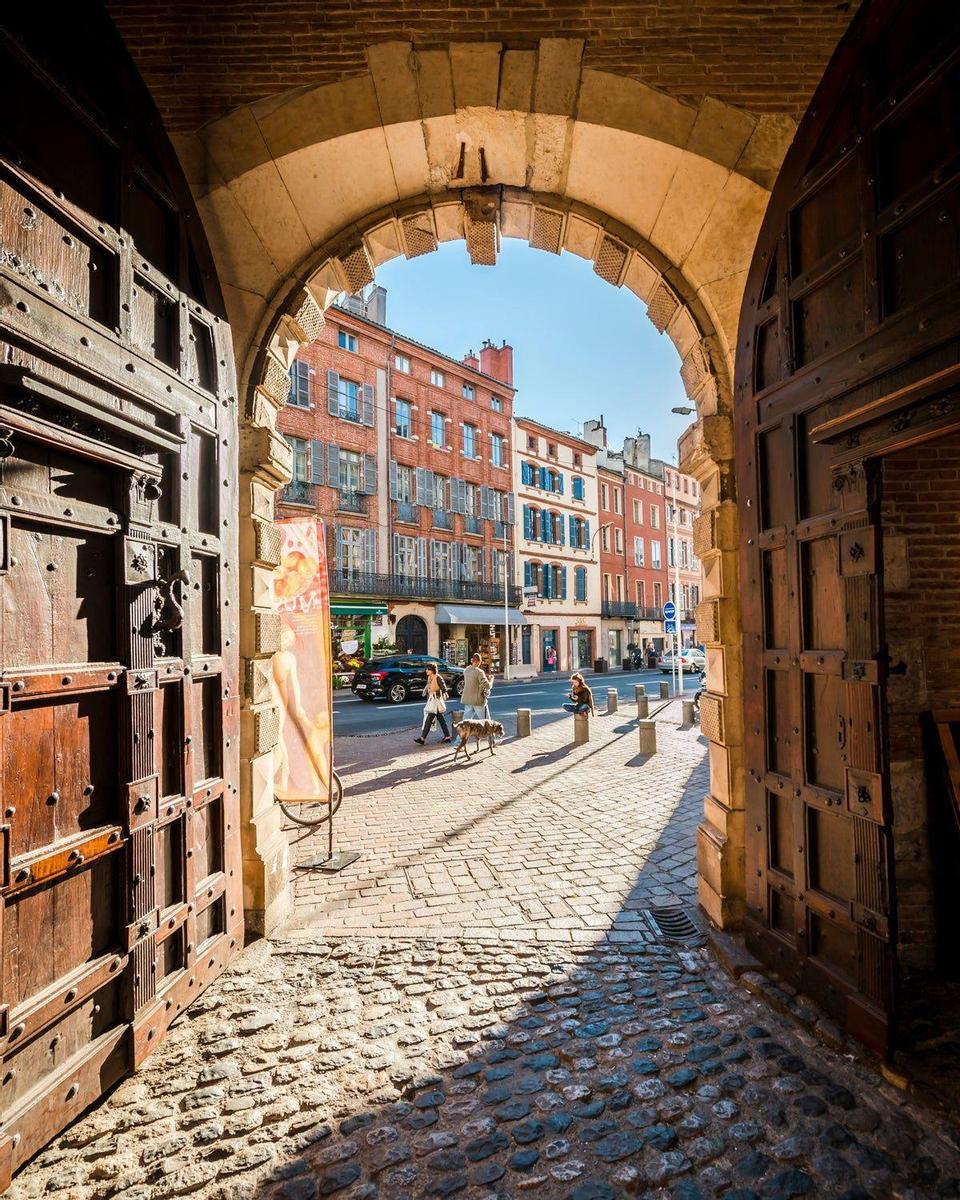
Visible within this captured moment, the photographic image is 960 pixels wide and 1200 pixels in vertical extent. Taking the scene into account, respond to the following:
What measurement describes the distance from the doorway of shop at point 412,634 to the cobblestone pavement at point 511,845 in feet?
53.2

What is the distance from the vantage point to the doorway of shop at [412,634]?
25797 mm

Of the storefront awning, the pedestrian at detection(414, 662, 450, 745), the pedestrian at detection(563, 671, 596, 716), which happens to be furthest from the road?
the storefront awning

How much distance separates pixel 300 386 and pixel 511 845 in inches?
833

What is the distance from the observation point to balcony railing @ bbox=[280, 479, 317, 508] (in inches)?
850

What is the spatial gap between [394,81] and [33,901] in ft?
15.0

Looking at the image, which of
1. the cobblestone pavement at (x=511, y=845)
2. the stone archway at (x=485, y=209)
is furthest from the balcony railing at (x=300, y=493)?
the stone archway at (x=485, y=209)

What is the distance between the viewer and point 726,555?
371cm

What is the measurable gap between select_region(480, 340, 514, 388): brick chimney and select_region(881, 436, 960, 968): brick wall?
1185 inches

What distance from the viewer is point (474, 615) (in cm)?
2844

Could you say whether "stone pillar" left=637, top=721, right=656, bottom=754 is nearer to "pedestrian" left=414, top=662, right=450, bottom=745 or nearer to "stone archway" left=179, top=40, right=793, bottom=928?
"pedestrian" left=414, top=662, right=450, bottom=745

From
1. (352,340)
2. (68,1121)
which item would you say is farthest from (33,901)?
(352,340)

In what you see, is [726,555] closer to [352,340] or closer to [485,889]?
[485,889]

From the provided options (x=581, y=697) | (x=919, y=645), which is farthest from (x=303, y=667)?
(x=581, y=697)

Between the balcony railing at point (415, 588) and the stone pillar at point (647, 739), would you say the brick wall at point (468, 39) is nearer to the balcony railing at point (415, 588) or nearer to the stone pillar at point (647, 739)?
the stone pillar at point (647, 739)
